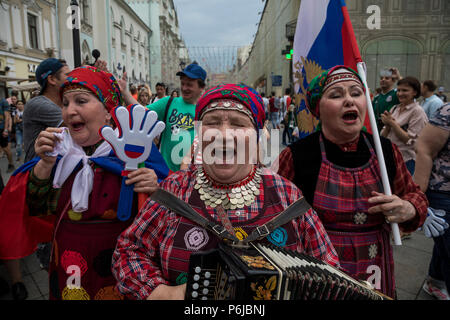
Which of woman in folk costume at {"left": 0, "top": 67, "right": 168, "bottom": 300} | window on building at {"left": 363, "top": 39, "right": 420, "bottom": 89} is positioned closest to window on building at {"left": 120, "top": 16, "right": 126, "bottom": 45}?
window on building at {"left": 363, "top": 39, "right": 420, "bottom": 89}

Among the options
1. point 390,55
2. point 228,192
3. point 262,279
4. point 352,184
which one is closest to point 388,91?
point 352,184

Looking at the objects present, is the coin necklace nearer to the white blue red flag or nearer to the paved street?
the white blue red flag

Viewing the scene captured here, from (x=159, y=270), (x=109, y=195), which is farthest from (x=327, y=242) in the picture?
(x=109, y=195)

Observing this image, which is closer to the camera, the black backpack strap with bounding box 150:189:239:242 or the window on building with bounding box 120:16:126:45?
the black backpack strap with bounding box 150:189:239:242

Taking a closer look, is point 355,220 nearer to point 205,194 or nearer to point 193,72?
point 205,194

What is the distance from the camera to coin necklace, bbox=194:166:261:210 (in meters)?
1.44

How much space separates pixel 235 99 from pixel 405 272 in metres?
3.18

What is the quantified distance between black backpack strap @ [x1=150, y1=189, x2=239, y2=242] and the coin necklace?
0.09 meters

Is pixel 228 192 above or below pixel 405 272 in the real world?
above

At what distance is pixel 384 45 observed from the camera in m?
19.2

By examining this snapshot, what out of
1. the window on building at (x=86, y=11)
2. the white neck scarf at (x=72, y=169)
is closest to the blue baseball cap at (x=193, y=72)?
the white neck scarf at (x=72, y=169)

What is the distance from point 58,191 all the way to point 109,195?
1.23ft

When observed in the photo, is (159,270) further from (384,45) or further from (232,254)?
(384,45)

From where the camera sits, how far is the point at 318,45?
102 inches
